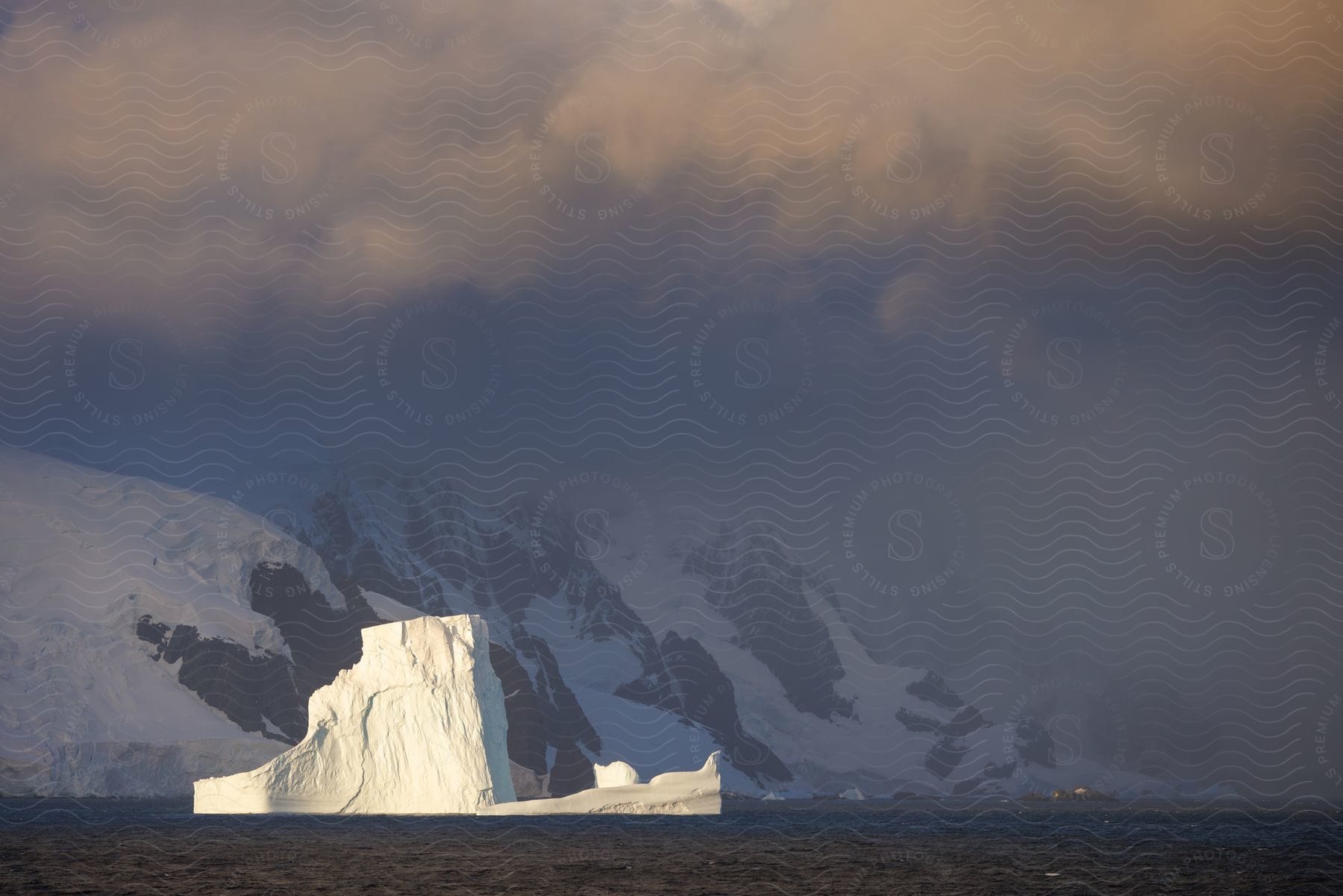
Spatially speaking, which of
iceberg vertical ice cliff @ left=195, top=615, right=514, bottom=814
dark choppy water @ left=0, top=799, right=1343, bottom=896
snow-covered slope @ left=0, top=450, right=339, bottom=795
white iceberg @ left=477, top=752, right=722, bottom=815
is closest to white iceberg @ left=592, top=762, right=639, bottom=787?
white iceberg @ left=477, top=752, right=722, bottom=815

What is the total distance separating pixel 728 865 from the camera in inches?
1870

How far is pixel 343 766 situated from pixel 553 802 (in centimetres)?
1181

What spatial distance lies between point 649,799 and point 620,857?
2417 cm

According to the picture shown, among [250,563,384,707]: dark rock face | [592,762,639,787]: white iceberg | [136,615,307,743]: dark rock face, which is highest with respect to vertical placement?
[250,563,384,707]: dark rock face

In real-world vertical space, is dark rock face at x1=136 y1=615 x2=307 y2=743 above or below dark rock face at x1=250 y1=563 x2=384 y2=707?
below

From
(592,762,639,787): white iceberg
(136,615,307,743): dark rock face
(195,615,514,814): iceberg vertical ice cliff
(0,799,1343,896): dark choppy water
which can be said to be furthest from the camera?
(136,615,307,743): dark rock face

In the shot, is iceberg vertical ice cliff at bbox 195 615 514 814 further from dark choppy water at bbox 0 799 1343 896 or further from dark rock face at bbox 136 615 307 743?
dark rock face at bbox 136 615 307 743

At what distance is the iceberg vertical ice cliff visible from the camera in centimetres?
6981

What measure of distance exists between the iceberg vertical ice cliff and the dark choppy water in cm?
168

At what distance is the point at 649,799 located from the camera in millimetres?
74562

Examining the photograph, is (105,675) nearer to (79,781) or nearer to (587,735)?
(79,781)

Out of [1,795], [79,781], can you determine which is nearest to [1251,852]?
[79,781]

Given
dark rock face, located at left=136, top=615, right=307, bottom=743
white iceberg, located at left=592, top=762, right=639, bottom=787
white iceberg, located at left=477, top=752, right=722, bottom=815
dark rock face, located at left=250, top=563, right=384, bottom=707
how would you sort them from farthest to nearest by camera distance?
dark rock face, located at left=250, top=563, right=384, bottom=707 → dark rock face, located at left=136, top=615, right=307, bottom=743 → white iceberg, located at left=592, top=762, right=639, bottom=787 → white iceberg, located at left=477, top=752, right=722, bottom=815

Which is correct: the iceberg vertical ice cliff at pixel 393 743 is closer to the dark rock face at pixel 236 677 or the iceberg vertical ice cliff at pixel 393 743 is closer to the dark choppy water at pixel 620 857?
the dark choppy water at pixel 620 857
